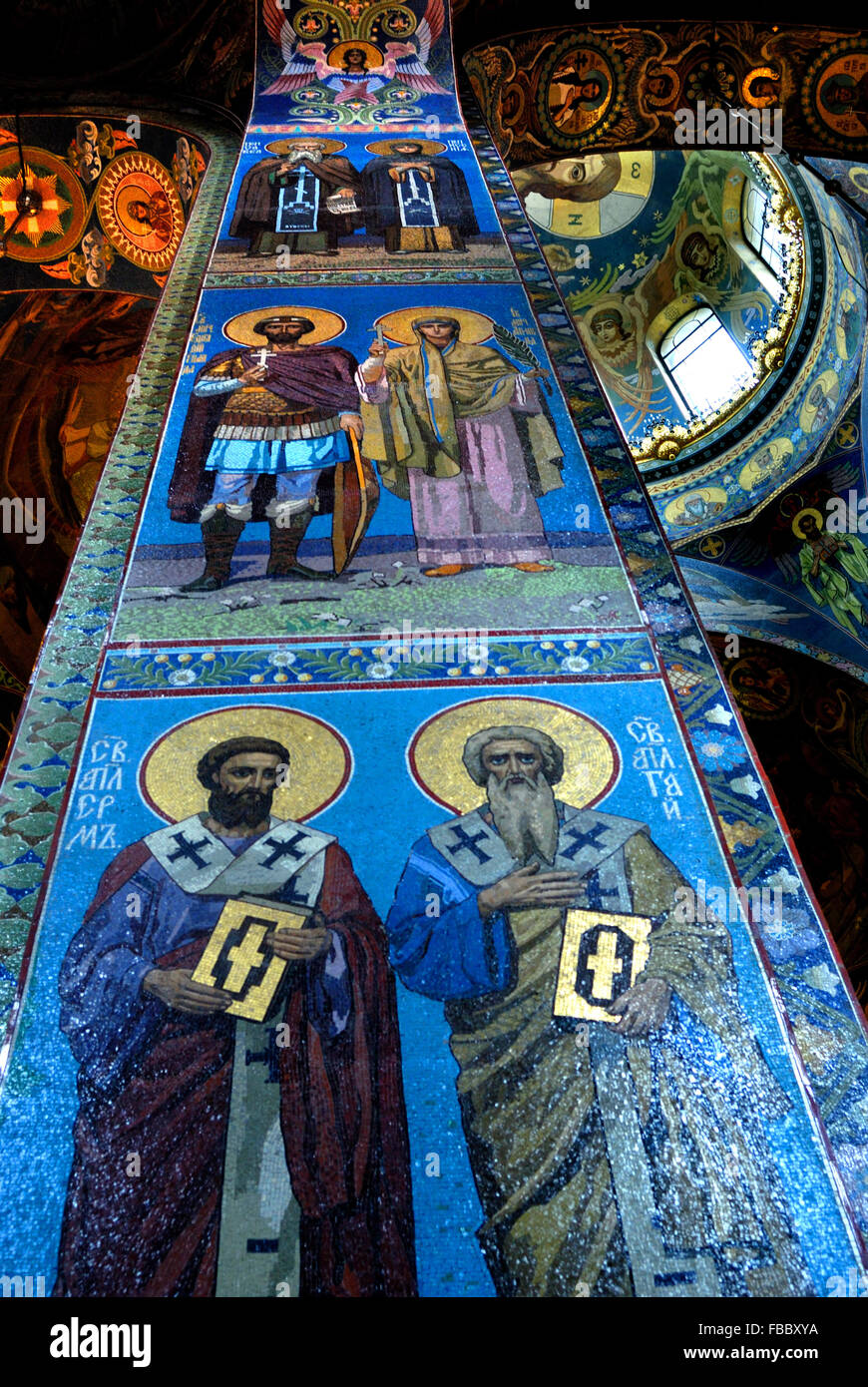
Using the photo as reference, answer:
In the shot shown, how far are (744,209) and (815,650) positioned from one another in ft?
11.5

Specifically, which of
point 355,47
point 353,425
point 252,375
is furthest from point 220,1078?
point 355,47

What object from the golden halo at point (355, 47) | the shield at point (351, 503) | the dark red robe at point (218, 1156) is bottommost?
the dark red robe at point (218, 1156)

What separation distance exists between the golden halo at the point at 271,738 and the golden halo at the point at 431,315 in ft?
8.41

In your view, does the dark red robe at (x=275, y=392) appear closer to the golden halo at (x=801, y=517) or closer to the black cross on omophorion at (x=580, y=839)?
the black cross on omophorion at (x=580, y=839)

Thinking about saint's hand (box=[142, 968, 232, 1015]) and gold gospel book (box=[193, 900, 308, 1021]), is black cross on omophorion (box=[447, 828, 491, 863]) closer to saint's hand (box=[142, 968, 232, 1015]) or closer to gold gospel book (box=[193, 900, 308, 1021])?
gold gospel book (box=[193, 900, 308, 1021])

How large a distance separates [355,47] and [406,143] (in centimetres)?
120

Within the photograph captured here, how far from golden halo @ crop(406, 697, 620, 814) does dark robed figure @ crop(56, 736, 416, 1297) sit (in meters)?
0.39

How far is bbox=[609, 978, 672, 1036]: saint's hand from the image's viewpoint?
11.2 ft

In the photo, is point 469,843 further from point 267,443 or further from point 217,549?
point 267,443

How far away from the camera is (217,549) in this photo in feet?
16.4

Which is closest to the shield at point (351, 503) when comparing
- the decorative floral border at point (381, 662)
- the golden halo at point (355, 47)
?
the decorative floral border at point (381, 662)

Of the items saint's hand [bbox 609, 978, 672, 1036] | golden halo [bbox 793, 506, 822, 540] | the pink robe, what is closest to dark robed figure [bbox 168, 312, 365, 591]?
the pink robe

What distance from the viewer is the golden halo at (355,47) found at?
8.83m

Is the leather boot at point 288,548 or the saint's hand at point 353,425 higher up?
the saint's hand at point 353,425
